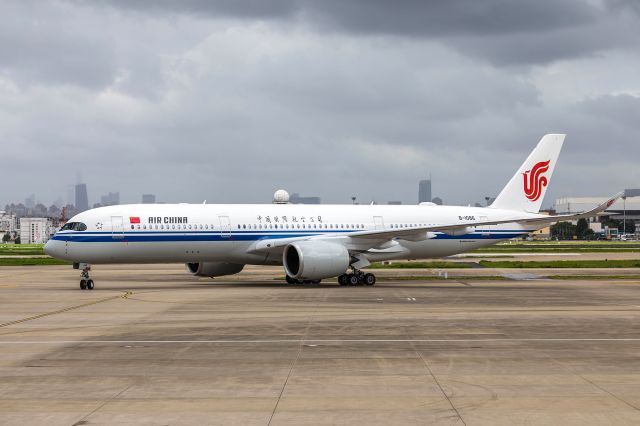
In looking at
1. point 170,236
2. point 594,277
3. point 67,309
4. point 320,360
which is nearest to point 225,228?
point 170,236

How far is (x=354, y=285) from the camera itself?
40.5 metres

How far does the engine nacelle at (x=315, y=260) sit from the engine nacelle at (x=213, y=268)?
4643 mm

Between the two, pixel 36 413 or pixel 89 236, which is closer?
pixel 36 413

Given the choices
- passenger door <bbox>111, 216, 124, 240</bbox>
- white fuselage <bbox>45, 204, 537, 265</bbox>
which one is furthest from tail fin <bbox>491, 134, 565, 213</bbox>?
passenger door <bbox>111, 216, 124, 240</bbox>

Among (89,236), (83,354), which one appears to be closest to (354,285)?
(89,236)

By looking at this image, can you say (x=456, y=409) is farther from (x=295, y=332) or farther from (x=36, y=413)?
(x=295, y=332)

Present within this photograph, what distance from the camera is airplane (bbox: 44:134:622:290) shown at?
37.3 meters

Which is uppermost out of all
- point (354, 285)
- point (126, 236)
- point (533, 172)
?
point (533, 172)

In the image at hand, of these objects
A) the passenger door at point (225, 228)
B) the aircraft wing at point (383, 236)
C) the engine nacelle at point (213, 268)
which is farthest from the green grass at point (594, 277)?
the passenger door at point (225, 228)

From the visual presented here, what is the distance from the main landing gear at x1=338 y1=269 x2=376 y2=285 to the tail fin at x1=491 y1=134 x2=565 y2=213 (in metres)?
11.2

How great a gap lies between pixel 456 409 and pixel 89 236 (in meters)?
28.1

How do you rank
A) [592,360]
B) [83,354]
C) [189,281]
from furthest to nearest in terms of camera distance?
[189,281], [83,354], [592,360]

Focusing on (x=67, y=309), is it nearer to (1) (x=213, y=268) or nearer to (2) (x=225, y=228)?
(2) (x=225, y=228)

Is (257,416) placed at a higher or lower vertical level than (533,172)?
lower
